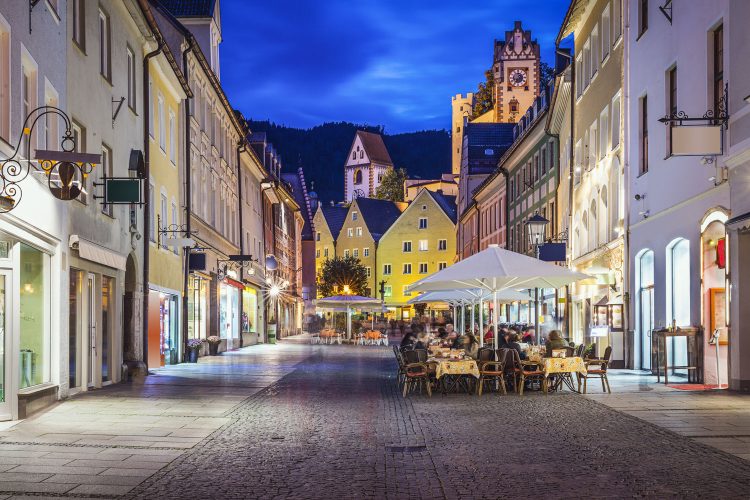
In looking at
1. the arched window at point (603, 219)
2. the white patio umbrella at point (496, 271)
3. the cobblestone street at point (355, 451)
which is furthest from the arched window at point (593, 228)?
the cobblestone street at point (355, 451)

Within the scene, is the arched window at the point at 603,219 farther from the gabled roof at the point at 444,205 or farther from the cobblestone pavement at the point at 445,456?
the gabled roof at the point at 444,205

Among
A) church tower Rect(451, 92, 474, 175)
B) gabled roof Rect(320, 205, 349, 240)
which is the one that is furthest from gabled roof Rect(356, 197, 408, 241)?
church tower Rect(451, 92, 474, 175)

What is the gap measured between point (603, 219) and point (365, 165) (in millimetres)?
131671

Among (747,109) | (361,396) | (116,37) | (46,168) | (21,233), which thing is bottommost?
(361,396)

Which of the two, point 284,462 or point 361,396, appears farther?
point 361,396

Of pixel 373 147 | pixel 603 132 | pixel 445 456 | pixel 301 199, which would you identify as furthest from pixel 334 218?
pixel 445 456

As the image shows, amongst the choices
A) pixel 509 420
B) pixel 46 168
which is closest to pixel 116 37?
pixel 46 168

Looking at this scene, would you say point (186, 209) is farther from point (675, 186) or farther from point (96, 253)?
point (675, 186)

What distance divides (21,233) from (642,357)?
688 inches

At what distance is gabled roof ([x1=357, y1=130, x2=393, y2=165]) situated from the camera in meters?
163

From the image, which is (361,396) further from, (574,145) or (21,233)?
(574,145)

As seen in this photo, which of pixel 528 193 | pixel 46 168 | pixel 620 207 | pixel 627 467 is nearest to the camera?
pixel 627 467

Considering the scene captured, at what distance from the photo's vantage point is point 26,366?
14914mm

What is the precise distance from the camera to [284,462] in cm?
1049
